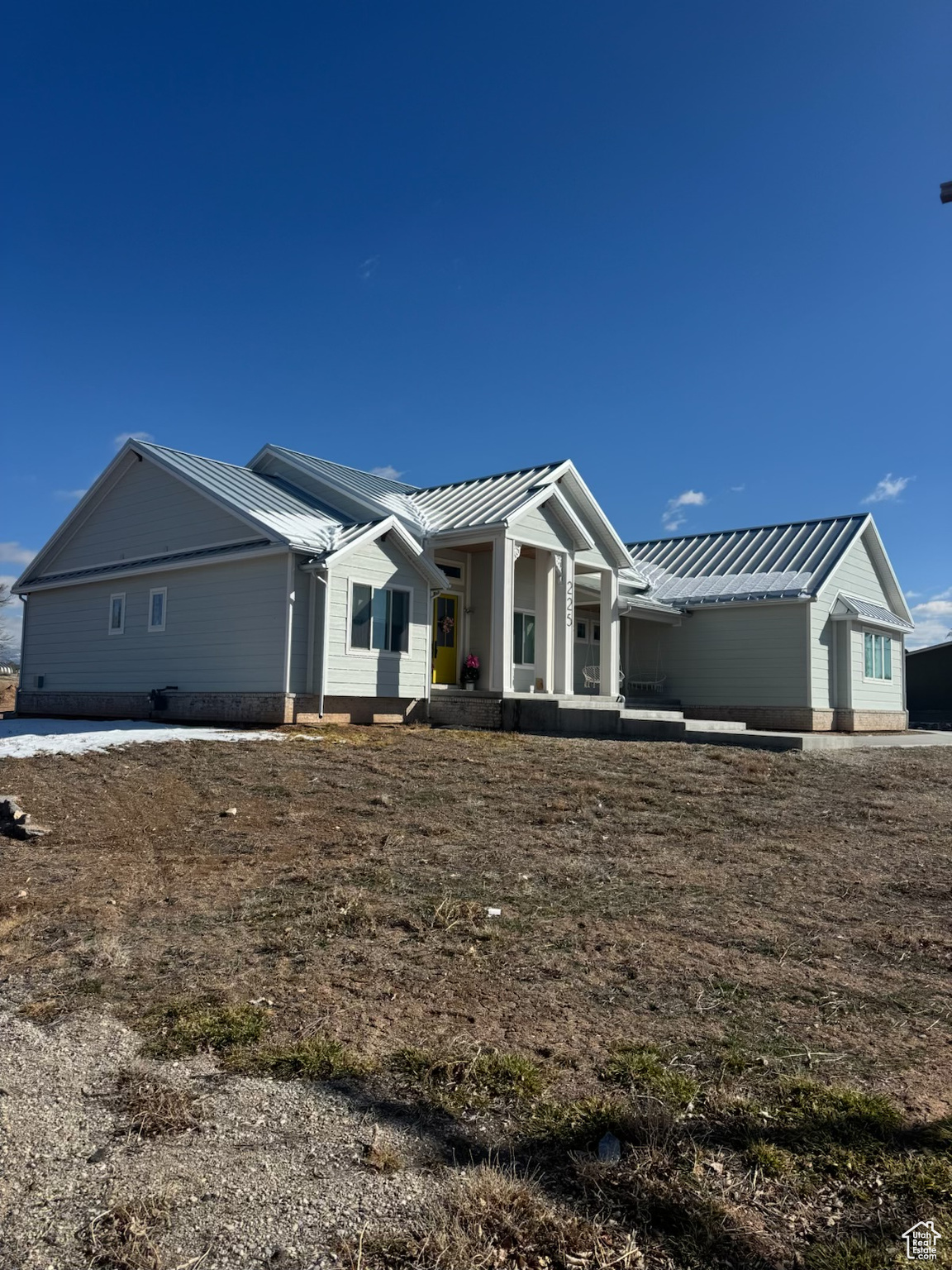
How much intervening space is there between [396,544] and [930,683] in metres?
23.1

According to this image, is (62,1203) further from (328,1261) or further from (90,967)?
(90,967)

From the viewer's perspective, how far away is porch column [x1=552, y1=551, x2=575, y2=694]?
67.7ft

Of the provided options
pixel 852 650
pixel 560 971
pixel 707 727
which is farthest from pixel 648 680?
pixel 560 971

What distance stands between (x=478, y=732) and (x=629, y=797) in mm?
6195

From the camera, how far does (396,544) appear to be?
18219 mm

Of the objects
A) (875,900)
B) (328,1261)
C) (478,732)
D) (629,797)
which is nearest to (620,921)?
(875,900)

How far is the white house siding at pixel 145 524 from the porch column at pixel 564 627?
21.4 feet

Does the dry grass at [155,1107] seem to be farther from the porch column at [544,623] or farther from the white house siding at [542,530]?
the porch column at [544,623]

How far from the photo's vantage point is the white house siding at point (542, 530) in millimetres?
19141

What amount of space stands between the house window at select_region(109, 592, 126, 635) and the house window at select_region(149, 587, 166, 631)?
3.56 feet

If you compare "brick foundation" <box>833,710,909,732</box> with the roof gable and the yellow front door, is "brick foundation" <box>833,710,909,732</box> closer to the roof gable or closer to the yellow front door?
the yellow front door

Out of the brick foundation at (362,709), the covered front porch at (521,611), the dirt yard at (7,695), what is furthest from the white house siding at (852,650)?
the dirt yard at (7,695)

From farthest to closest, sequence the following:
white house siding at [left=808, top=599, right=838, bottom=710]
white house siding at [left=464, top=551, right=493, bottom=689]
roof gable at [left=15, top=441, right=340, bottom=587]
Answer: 1. white house siding at [left=808, top=599, right=838, bottom=710]
2. white house siding at [left=464, top=551, right=493, bottom=689]
3. roof gable at [left=15, top=441, right=340, bottom=587]

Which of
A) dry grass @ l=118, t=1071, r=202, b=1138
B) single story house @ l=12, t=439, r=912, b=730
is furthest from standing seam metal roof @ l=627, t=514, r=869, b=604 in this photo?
dry grass @ l=118, t=1071, r=202, b=1138
